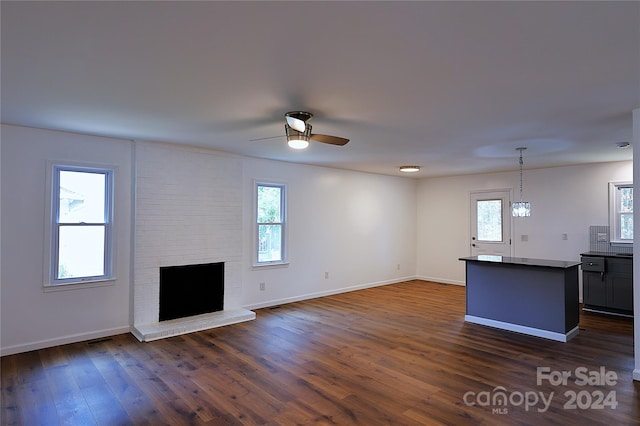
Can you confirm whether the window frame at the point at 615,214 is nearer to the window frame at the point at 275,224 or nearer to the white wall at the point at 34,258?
the window frame at the point at 275,224

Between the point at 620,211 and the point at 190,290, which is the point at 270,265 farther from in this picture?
the point at 620,211

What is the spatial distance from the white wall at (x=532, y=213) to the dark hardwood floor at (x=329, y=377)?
199 centimetres

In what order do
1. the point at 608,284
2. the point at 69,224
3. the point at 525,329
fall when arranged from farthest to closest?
the point at 608,284 < the point at 525,329 < the point at 69,224

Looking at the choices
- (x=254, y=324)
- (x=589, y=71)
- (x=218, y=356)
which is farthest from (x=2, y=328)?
(x=589, y=71)

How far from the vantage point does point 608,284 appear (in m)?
5.63

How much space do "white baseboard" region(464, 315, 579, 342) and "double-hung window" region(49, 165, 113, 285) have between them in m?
4.98

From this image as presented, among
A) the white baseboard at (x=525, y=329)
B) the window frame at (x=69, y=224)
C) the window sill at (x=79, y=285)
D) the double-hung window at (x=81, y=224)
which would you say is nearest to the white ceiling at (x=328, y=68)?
the window frame at (x=69, y=224)

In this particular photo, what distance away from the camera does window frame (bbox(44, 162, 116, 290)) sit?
13.7ft

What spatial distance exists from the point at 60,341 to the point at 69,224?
1.36 m

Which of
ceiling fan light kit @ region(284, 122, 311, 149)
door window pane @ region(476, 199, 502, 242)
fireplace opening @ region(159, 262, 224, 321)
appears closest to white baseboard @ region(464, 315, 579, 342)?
door window pane @ region(476, 199, 502, 242)

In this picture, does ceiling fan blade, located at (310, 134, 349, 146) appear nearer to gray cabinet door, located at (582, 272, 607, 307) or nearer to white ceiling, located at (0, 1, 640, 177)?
white ceiling, located at (0, 1, 640, 177)

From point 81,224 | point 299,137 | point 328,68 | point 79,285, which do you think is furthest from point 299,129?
point 79,285

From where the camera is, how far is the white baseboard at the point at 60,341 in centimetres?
392

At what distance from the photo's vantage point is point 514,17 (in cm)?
180
